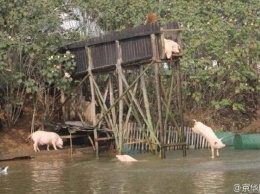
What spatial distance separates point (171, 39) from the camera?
17234 mm

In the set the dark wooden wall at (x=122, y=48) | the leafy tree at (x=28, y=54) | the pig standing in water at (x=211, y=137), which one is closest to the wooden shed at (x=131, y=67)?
the dark wooden wall at (x=122, y=48)

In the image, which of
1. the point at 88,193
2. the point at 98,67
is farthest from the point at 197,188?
the point at 98,67

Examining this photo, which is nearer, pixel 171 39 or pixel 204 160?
pixel 204 160

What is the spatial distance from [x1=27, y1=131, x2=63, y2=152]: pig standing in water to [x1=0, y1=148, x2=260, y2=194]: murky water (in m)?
0.70

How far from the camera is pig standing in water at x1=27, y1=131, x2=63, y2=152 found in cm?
1836

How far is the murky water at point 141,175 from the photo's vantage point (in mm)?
12016

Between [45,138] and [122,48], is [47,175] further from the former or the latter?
[122,48]

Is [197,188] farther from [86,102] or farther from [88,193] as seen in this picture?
[86,102]

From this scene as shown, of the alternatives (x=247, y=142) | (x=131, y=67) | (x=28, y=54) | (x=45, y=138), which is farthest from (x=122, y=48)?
(x=247, y=142)

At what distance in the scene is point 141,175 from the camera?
541 inches

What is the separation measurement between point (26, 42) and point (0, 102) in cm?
229

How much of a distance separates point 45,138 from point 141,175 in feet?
18.1

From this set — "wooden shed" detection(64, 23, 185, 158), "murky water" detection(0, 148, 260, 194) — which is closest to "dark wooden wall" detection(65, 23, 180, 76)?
"wooden shed" detection(64, 23, 185, 158)

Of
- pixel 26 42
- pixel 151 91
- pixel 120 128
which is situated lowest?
pixel 120 128
